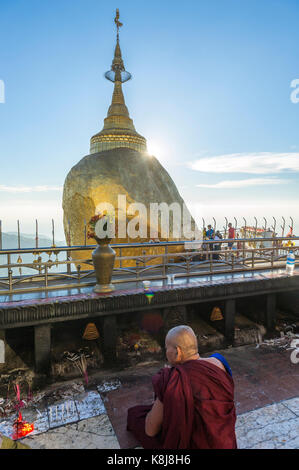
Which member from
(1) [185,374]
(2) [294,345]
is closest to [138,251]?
(2) [294,345]

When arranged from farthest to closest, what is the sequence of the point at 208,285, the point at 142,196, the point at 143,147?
1. the point at 143,147
2. the point at 142,196
3. the point at 208,285

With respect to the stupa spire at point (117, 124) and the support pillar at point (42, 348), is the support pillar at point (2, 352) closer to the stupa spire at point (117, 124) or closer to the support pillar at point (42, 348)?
the support pillar at point (42, 348)

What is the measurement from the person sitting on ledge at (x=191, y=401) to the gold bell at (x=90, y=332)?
2.96 m

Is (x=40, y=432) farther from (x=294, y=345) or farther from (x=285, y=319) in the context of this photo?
(x=285, y=319)

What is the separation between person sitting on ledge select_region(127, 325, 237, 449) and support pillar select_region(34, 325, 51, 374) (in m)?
2.68

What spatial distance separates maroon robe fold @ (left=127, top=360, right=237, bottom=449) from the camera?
7.80 feet

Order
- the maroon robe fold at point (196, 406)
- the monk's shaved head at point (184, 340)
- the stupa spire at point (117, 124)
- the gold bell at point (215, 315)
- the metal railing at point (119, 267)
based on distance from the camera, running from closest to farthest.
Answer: the maroon robe fold at point (196, 406), the monk's shaved head at point (184, 340), the metal railing at point (119, 267), the gold bell at point (215, 315), the stupa spire at point (117, 124)

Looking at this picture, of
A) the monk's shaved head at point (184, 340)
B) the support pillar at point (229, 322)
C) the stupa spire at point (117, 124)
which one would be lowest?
the support pillar at point (229, 322)

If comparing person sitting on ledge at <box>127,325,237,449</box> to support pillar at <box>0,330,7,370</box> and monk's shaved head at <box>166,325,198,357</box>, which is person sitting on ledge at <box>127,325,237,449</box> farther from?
support pillar at <box>0,330,7,370</box>

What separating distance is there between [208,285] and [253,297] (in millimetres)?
1846

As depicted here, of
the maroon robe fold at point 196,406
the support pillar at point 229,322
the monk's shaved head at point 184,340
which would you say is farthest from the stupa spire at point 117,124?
the maroon robe fold at point 196,406

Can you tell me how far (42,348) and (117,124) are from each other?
14.6 metres

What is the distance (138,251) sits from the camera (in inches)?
512

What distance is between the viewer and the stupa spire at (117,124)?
1611cm
